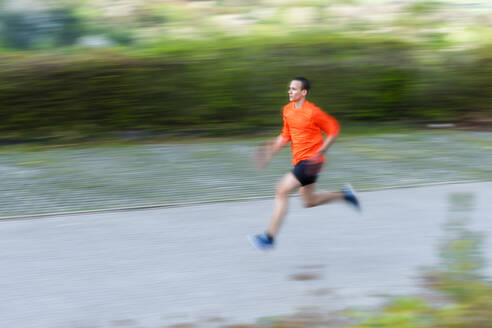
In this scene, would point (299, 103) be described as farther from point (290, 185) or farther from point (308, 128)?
point (290, 185)

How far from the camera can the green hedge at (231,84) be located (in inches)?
431

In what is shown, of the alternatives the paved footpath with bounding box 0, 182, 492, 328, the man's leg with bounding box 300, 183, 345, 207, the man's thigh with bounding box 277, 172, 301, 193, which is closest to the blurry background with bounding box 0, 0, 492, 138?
the paved footpath with bounding box 0, 182, 492, 328

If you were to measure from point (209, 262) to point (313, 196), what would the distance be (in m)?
1.16

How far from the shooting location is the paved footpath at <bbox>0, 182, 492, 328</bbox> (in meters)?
4.72

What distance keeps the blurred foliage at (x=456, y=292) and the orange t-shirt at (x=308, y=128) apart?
2.19 metres

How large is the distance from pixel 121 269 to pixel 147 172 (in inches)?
140

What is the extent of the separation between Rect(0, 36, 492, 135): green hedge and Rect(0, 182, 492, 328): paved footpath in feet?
13.9

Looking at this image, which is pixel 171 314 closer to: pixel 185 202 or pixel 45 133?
pixel 185 202

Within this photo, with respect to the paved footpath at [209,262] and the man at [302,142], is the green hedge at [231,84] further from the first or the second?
the man at [302,142]

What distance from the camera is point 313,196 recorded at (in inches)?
244

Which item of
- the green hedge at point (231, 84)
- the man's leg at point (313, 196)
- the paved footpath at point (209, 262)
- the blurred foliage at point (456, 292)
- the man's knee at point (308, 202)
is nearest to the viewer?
the blurred foliage at point (456, 292)

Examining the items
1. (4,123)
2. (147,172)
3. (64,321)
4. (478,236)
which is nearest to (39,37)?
(4,123)

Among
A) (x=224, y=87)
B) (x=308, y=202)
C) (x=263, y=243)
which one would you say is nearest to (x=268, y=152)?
(x=308, y=202)

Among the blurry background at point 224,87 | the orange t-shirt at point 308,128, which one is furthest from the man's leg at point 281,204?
the blurry background at point 224,87
